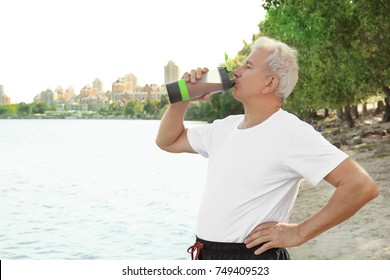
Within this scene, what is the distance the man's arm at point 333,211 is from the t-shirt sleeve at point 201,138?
572mm

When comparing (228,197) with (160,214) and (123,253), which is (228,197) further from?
(160,214)

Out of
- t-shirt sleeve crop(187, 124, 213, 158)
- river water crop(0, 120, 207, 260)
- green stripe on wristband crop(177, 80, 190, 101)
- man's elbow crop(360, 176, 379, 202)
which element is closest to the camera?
man's elbow crop(360, 176, 379, 202)

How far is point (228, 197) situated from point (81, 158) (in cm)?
5529

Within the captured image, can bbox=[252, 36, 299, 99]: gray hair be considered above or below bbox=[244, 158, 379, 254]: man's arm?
above

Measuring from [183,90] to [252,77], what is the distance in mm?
369

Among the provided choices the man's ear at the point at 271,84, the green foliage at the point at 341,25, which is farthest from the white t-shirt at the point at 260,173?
the green foliage at the point at 341,25

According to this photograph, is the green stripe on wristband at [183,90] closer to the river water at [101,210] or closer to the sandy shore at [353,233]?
the sandy shore at [353,233]

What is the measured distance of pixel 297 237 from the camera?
3.10 m

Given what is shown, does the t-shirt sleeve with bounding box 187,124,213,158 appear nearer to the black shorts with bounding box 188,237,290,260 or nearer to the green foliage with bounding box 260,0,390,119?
the black shorts with bounding box 188,237,290,260

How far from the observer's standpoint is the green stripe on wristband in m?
3.40

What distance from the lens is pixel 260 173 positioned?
10.2ft

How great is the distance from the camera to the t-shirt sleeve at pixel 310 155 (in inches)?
118

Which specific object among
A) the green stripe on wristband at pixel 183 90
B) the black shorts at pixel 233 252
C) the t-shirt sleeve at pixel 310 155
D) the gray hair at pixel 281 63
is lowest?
the black shorts at pixel 233 252

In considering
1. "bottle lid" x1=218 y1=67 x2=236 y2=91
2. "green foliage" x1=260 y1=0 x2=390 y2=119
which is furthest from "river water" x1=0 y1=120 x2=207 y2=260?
"bottle lid" x1=218 y1=67 x2=236 y2=91
